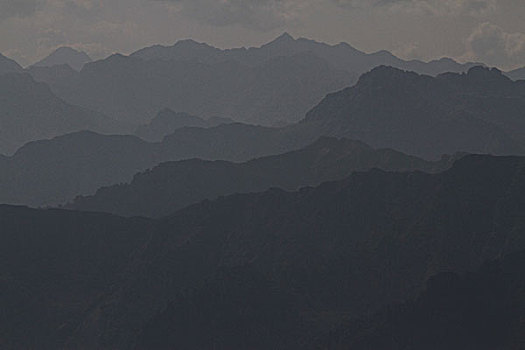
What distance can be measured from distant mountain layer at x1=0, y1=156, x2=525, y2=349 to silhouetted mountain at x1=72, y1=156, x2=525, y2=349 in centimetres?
28

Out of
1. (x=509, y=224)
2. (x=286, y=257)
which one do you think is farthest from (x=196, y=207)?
(x=509, y=224)

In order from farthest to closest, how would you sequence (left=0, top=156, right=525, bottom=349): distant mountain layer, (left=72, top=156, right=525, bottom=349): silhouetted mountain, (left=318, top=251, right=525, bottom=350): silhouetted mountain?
(left=72, top=156, right=525, bottom=349): silhouetted mountain
(left=0, top=156, right=525, bottom=349): distant mountain layer
(left=318, top=251, right=525, bottom=350): silhouetted mountain

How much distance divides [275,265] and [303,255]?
251 inches

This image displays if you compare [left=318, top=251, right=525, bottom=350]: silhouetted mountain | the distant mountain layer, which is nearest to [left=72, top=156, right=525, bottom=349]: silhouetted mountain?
the distant mountain layer

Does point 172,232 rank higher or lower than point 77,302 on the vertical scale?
higher

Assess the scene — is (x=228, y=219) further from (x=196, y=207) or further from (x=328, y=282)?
(x=328, y=282)

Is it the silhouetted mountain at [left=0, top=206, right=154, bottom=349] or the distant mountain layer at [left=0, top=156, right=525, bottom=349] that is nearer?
the distant mountain layer at [left=0, top=156, right=525, bottom=349]

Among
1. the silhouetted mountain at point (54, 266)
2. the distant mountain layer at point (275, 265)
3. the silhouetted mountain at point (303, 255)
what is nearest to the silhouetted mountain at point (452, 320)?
the distant mountain layer at point (275, 265)

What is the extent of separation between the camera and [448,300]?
4316 inches

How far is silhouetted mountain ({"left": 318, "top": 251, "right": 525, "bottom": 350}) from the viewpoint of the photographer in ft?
344

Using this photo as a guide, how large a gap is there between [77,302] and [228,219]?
128 ft

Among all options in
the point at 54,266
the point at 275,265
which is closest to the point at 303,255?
the point at 275,265

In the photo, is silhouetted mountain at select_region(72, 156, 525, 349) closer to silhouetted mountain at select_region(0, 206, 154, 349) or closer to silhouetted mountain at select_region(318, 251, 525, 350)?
silhouetted mountain at select_region(0, 206, 154, 349)

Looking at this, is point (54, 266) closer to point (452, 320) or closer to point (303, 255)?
point (303, 255)
